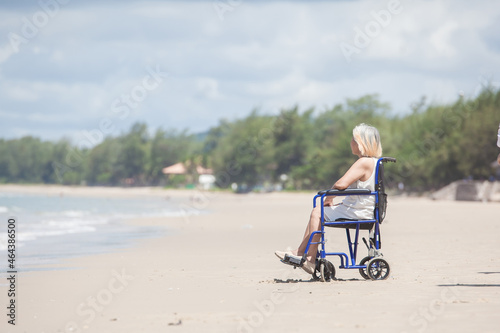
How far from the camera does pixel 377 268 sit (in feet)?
19.7

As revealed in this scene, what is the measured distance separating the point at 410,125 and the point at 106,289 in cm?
4721

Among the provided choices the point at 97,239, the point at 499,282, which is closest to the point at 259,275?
the point at 499,282

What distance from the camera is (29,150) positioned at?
464 feet

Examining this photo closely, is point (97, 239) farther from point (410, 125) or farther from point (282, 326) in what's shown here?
point (410, 125)

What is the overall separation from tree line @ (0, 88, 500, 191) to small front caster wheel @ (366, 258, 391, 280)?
1212 inches

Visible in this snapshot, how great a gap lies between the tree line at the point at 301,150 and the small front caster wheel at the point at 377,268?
3079 centimetres

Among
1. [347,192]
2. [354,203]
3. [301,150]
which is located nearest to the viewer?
[347,192]

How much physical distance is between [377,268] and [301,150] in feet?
197

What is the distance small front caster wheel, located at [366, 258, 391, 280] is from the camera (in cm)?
598

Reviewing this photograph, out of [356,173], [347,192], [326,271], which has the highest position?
[356,173]

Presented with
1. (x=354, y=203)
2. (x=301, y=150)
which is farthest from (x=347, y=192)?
(x=301, y=150)

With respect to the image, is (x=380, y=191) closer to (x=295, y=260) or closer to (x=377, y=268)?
(x=377, y=268)

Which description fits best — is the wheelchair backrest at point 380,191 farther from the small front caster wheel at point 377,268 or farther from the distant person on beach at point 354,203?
the small front caster wheel at point 377,268

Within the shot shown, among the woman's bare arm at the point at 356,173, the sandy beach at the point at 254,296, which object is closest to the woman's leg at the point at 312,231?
the sandy beach at the point at 254,296
